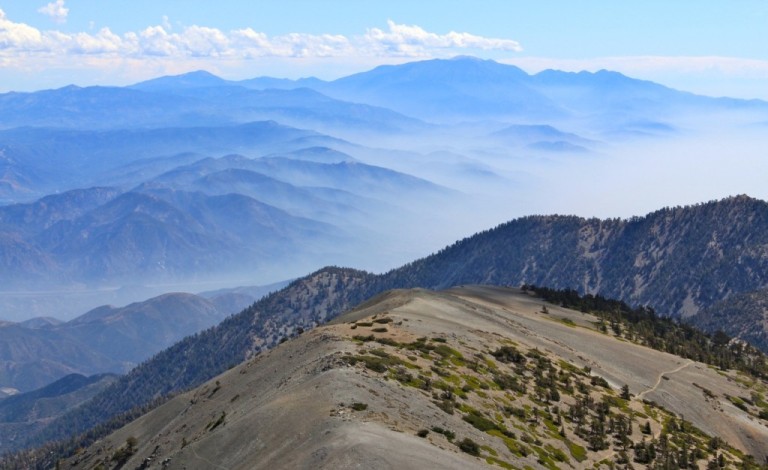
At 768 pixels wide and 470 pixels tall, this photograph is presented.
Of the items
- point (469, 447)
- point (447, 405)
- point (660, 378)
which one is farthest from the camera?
point (660, 378)

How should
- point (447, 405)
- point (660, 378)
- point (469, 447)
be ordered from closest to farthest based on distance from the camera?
1. point (469, 447)
2. point (447, 405)
3. point (660, 378)

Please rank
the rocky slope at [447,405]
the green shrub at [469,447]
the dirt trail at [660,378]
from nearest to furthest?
1. the rocky slope at [447,405]
2. the green shrub at [469,447]
3. the dirt trail at [660,378]

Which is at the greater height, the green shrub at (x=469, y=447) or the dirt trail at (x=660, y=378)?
the dirt trail at (x=660, y=378)

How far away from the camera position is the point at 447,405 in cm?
7162

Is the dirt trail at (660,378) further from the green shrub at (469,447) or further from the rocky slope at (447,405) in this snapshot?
the green shrub at (469,447)

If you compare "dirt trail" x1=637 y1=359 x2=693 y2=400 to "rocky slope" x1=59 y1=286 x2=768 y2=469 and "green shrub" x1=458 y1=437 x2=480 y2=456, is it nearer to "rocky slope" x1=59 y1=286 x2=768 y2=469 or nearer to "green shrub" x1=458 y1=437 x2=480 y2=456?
"rocky slope" x1=59 y1=286 x2=768 y2=469

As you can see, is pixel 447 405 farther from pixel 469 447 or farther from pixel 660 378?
pixel 660 378

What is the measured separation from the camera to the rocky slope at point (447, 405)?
62281 mm

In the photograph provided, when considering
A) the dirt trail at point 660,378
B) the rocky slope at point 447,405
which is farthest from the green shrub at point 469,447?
the dirt trail at point 660,378

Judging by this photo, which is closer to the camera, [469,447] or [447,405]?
[469,447]

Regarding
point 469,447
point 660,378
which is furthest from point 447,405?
point 660,378

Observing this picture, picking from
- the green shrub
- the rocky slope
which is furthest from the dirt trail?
the green shrub

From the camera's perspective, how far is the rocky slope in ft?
204

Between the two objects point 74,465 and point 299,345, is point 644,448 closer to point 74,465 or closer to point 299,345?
point 299,345
